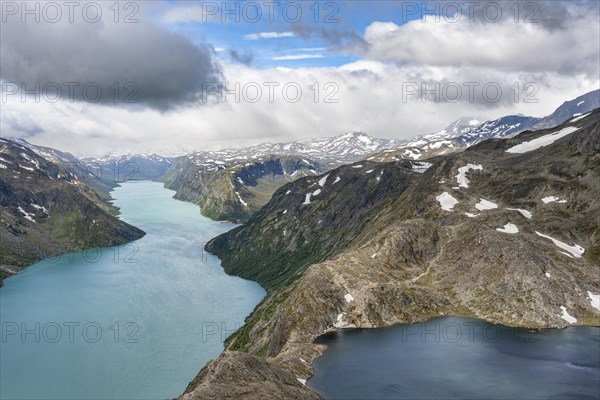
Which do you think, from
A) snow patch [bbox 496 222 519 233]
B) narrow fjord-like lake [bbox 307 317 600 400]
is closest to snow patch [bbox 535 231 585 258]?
snow patch [bbox 496 222 519 233]

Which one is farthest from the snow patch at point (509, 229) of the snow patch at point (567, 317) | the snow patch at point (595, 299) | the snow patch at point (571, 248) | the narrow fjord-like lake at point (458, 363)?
the narrow fjord-like lake at point (458, 363)

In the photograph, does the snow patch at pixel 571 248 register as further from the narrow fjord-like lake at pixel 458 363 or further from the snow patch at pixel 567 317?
the narrow fjord-like lake at pixel 458 363

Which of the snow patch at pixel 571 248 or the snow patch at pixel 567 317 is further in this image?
the snow patch at pixel 571 248

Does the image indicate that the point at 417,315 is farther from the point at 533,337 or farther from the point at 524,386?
the point at 524,386

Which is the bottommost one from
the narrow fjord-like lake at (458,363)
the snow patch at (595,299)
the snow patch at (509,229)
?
the narrow fjord-like lake at (458,363)

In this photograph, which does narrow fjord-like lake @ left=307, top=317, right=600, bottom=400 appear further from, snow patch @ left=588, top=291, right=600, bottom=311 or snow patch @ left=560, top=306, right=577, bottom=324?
snow patch @ left=588, top=291, right=600, bottom=311

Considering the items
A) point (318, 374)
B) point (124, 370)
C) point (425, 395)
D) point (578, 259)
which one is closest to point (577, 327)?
point (578, 259)

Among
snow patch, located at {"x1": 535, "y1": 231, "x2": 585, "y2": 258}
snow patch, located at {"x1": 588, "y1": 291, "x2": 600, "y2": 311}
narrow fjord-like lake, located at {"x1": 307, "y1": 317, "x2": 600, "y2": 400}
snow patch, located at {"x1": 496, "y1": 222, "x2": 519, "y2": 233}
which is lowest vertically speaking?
narrow fjord-like lake, located at {"x1": 307, "y1": 317, "x2": 600, "y2": 400}

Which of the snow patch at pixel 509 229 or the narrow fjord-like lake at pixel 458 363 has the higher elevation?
the snow patch at pixel 509 229
